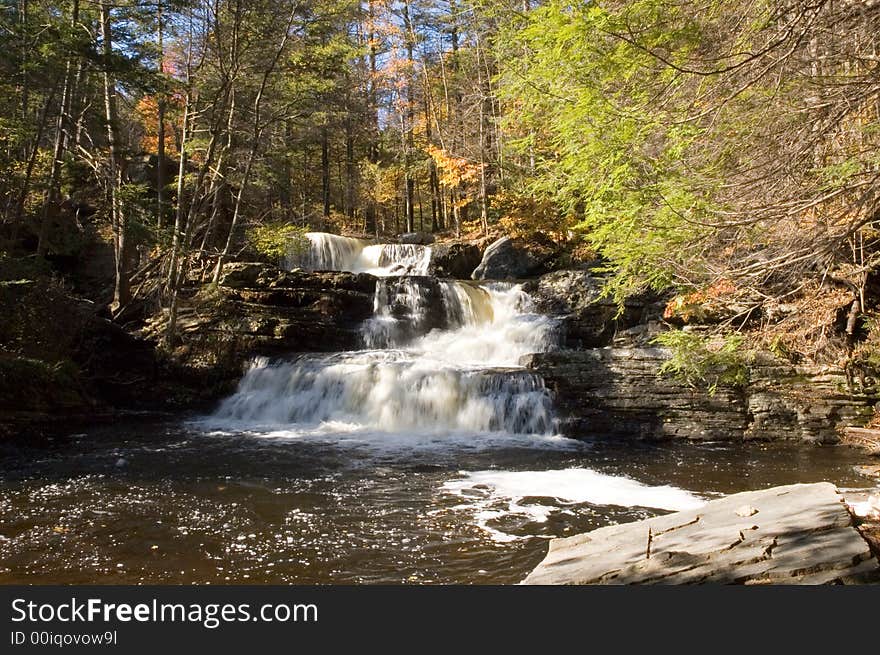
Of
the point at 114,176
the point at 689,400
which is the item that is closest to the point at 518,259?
the point at 689,400

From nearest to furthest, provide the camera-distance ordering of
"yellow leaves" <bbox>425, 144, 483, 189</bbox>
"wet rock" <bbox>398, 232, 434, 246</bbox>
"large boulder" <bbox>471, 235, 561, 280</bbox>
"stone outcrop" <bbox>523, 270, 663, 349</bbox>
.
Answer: "stone outcrop" <bbox>523, 270, 663, 349</bbox>, "large boulder" <bbox>471, 235, 561, 280</bbox>, "yellow leaves" <bbox>425, 144, 483, 189</bbox>, "wet rock" <bbox>398, 232, 434, 246</bbox>

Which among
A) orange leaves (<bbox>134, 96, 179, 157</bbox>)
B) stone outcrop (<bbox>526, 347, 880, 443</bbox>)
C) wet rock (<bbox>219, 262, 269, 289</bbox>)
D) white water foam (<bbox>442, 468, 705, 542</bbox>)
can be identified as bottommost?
white water foam (<bbox>442, 468, 705, 542</bbox>)

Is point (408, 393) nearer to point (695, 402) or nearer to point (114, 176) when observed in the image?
point (695, 402)

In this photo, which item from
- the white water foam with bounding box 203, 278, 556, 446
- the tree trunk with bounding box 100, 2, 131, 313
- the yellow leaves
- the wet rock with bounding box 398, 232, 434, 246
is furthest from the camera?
the wet rock with bounding box 398, 232, 434, 246

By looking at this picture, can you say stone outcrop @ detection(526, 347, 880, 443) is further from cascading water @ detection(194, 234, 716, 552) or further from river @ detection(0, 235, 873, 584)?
cascading water @ detection(194, 234, 716, 552)

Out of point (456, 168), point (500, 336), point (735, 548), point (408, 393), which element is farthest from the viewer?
point (456, 168)

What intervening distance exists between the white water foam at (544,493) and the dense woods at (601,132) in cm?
246

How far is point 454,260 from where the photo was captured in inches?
776

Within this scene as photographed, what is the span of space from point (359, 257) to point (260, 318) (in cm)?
703

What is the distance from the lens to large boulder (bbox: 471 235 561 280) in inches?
743

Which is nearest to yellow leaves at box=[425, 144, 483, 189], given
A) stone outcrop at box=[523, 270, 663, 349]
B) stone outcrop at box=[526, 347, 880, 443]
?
stone outcrop at box=[523, 270, 663, 349]

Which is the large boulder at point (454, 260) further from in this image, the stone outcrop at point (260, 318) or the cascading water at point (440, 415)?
the stone outcrop at point (260, 318)

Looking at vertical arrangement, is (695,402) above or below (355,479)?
above

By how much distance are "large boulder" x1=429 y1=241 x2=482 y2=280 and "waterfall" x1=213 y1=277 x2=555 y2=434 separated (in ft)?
14.4
